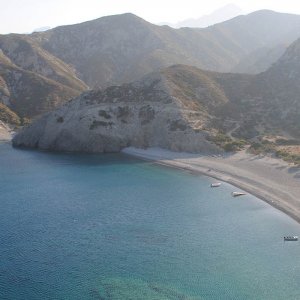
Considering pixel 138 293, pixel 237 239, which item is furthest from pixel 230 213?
pixel 138 293

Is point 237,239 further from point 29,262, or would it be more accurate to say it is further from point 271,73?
point 271,73

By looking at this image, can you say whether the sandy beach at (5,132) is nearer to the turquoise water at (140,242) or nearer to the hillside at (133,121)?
the hillside at (133,121)

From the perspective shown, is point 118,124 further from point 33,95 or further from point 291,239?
point 33,95

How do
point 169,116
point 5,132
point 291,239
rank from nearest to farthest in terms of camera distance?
point 291,239 < point 169,116 < point 5,132

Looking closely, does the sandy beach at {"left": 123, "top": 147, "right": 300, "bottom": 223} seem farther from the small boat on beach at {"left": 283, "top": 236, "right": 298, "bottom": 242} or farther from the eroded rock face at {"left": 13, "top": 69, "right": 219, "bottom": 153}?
the small boat on beach at {"left": 283, "top": 236, "right": 298, "bottom": 242}

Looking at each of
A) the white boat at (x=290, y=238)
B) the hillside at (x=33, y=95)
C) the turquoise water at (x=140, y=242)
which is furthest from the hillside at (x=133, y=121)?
the white boat at (x=290, y=238)

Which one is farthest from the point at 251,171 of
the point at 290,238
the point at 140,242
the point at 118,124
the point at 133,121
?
the point at 118,124

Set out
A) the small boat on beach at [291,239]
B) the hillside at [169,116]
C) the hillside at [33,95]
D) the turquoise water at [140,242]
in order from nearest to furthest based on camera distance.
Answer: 1. the turquoise water at [140,242]
2. the small boat on beach at [291,239]
3. the hillside at [169,116]
4. the hillside at [33,95]
